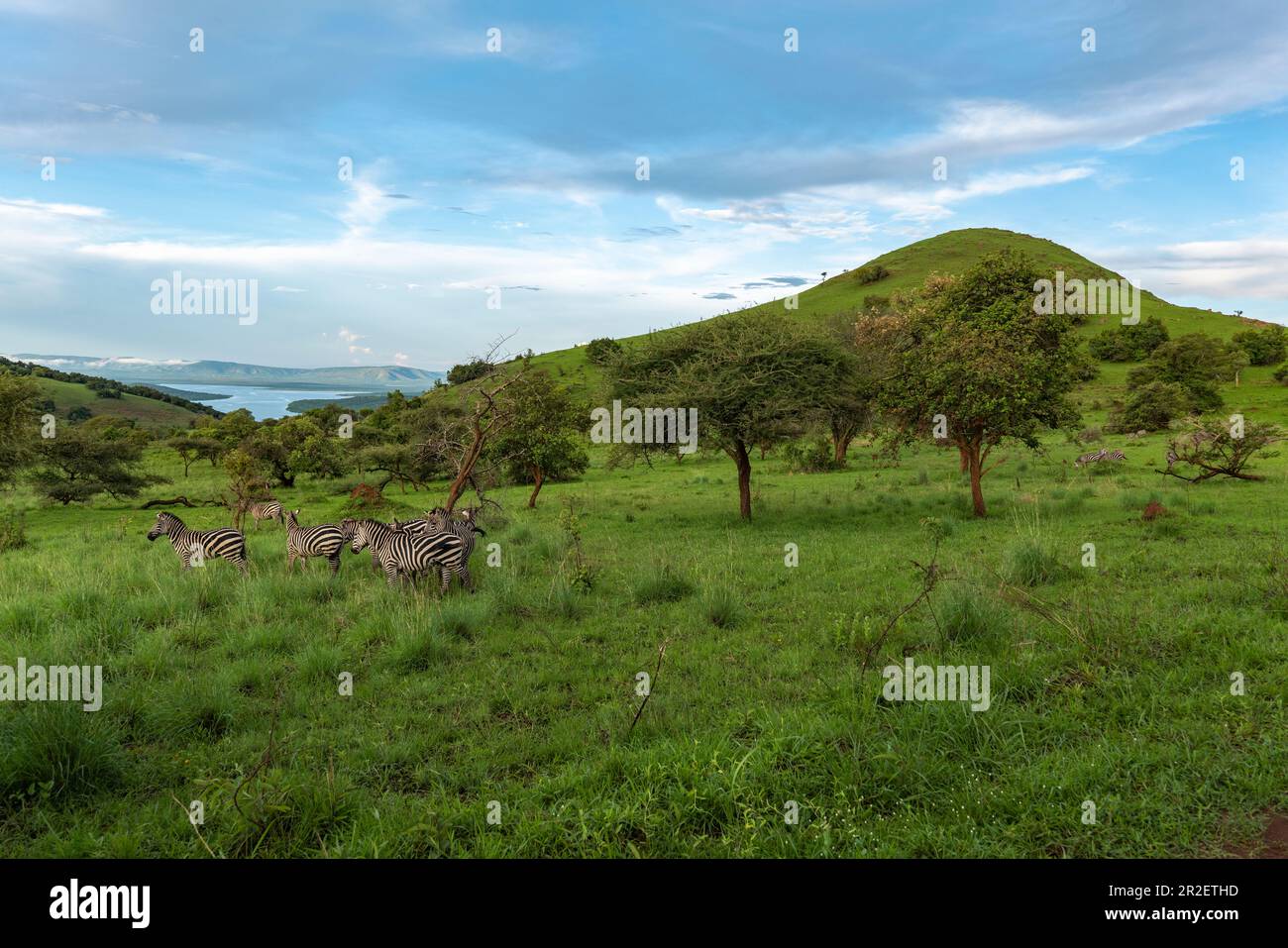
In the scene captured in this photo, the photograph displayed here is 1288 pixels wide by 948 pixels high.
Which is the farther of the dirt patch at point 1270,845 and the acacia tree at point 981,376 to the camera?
the acacia tree at point 981,376

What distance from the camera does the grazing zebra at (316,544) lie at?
12.5 m

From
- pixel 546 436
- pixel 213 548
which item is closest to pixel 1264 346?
pixel 546 436

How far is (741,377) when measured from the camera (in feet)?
62.6

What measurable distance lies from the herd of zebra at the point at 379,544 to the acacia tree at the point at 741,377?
24.3 feet

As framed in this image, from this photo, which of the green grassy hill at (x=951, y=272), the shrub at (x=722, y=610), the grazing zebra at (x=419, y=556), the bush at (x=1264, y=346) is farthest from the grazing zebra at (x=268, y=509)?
the bush at (x=1264, y=346)

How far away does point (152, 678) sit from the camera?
287 inches

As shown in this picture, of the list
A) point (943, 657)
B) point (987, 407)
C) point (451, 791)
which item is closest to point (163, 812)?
point (451, 791)

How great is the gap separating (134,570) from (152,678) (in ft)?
22.4

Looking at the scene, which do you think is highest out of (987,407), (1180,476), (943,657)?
(987,407)

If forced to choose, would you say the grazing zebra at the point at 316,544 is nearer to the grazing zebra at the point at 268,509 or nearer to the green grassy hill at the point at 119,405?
the grazing zebra at the point at 268,509

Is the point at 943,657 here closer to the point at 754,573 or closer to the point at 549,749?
the point at 549,749

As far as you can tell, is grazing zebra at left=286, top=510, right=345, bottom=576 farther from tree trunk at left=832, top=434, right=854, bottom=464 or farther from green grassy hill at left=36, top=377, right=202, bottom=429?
green grassy hill at left=36, top=377, right=202, bottom=429

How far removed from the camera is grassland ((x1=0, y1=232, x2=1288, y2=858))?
4.46m
